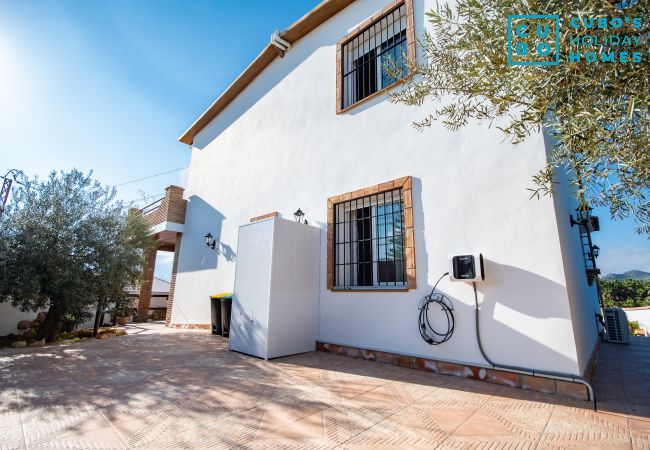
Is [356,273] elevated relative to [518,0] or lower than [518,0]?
lower

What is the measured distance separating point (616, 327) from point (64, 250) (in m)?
12.5

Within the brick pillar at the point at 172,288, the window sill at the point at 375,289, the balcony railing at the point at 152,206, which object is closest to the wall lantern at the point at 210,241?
the brick pillar at the point at 172,288

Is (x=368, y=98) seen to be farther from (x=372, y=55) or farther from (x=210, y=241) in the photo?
(x=210, y=241)

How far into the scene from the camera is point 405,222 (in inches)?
189

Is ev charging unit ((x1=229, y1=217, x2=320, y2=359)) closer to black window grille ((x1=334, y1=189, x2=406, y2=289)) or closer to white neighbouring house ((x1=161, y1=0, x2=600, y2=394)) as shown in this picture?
white neighbouring house ((x1=161, y1=0, x2=600, y2=394))

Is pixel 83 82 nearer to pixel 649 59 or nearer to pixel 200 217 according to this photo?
pixel 200 217

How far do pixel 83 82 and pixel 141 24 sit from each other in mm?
2152

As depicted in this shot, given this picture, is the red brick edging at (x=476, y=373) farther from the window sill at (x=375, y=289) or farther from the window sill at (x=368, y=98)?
the window sill at (x=368, y=98)

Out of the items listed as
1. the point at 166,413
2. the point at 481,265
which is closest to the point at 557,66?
the point at 481,265

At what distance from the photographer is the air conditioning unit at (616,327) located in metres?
6.89

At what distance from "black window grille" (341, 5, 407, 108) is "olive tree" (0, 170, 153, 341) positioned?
19.8 feet

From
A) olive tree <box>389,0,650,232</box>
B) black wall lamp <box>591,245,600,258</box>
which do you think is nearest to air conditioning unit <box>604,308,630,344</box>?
black wall lamp <box>591,245,600,258</box>

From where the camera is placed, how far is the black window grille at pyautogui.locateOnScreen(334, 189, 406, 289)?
16.9 feet

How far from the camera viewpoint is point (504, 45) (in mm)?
2146
